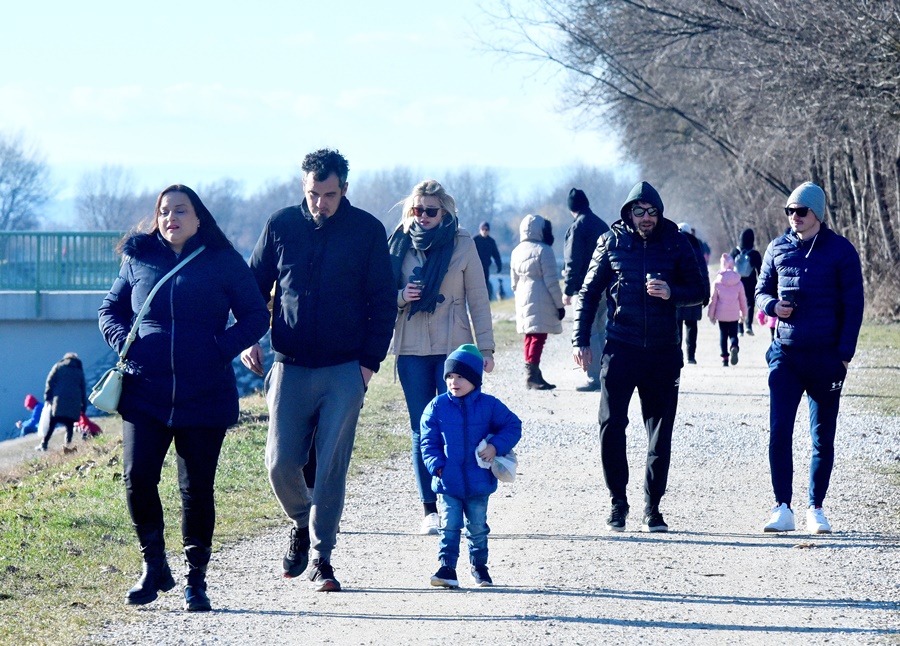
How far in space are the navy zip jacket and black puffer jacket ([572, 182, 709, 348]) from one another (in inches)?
69.0

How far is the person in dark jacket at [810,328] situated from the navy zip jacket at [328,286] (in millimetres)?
2462

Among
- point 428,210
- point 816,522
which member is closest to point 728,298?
point 816,522

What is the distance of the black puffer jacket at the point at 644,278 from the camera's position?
24.9ft

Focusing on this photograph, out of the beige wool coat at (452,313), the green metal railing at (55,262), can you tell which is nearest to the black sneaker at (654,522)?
the beige wool coat at (452,313)

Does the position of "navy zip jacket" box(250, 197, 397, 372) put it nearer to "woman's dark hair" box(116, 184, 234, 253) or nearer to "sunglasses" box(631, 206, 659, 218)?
"woman's dark hair" box(116, 184, 234, 253)

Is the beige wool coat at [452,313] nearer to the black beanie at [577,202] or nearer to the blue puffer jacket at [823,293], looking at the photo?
the blue puffer jacket at [823,293]

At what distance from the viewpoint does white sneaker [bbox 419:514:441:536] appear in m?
7.82

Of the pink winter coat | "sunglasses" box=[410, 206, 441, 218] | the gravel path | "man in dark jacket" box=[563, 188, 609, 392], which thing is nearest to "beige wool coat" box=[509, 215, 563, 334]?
"man in dark jacket" box=[563, 188, 609, 392]

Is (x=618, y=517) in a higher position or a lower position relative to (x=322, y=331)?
lower

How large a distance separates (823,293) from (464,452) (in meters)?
2.47

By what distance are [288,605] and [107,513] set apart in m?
2.75

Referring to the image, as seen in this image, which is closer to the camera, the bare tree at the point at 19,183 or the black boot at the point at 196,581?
the black boot at the point at 196,581

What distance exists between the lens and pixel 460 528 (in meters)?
6.39

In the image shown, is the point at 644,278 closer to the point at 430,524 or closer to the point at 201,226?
the point at 430,524
